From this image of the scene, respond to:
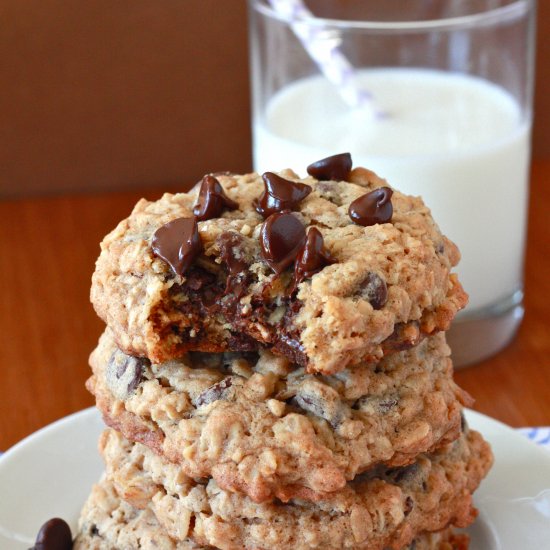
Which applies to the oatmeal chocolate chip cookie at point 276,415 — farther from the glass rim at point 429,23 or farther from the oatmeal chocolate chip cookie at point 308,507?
the glass rim at point 429,23

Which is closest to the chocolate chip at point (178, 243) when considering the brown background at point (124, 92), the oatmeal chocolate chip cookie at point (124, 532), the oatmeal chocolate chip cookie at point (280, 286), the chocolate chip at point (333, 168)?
the oatmeal chocolate chip cookie at point (280, 286)

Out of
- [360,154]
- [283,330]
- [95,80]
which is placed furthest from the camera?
[95,80]

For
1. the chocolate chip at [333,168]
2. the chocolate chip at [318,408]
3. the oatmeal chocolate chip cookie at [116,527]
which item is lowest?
the oatmeal chocolate chip cookie at [116,527]

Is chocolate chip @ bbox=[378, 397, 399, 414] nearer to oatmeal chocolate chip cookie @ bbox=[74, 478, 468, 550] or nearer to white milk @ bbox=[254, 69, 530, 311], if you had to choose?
oatmeal chocolate chip cookie @ bbox=[74, 478, 468, 550]

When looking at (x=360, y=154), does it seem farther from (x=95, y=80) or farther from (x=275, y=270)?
(x=95, y=80)

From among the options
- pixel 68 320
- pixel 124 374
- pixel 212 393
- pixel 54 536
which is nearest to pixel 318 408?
pixel 212 393

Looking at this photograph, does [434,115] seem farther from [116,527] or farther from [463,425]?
[116,527]

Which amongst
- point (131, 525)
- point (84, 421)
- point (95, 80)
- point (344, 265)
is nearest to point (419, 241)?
point (344, 265)
